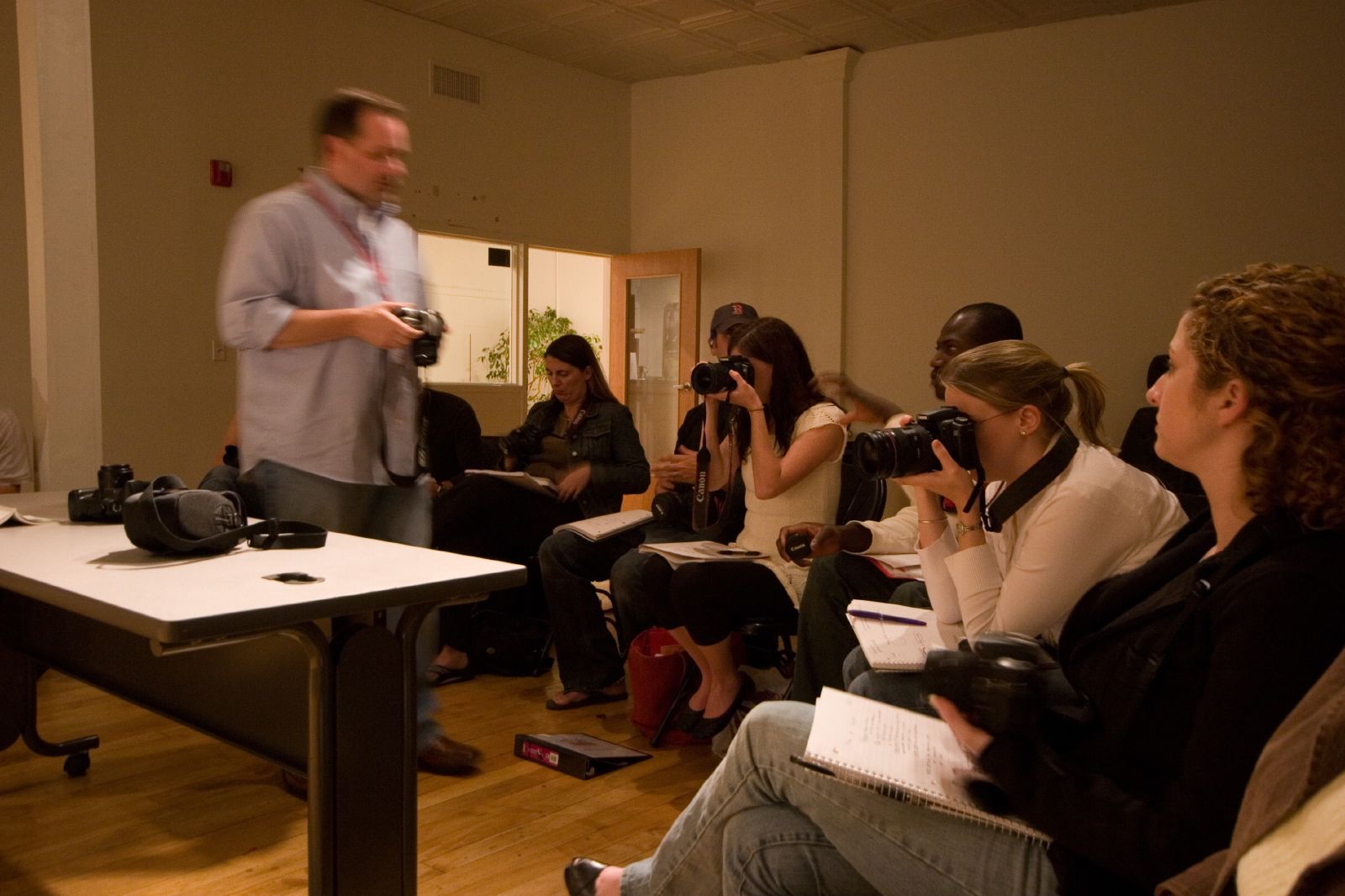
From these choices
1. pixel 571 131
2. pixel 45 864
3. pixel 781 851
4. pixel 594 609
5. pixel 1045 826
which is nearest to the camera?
pixel 1045 826

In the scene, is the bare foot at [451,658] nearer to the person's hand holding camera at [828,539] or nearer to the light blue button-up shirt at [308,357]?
the person's hand holding camera at [828,539]

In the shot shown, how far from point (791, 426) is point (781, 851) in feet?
5.60

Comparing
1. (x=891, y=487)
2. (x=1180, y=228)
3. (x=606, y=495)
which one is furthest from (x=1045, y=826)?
(x=1180, y=228)

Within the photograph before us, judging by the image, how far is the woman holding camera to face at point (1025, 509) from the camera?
4.96 feet

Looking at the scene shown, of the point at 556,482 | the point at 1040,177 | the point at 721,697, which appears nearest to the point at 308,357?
the point at 721,697

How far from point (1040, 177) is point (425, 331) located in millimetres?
4314

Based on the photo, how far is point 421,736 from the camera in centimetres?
220

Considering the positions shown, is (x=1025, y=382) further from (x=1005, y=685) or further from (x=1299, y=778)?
(x=1299, y=778)

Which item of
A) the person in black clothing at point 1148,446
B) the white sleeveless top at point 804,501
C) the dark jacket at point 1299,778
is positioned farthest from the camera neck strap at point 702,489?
the dark jacket at point 1299,778

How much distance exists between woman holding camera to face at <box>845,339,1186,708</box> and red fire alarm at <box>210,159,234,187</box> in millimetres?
4221

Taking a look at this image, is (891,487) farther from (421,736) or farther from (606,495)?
(421,736)

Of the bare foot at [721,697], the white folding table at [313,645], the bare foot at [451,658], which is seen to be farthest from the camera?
the bare foot at [451,658]

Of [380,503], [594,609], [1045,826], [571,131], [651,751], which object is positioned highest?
[571,131]

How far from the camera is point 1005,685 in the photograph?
1.06 m
